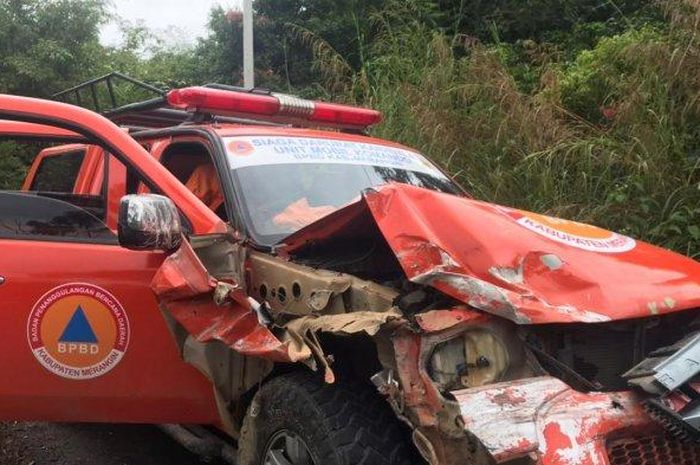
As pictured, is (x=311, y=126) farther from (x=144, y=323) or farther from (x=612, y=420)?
(x=612, y=420)

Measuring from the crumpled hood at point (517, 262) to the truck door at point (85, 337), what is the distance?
0.96 meters

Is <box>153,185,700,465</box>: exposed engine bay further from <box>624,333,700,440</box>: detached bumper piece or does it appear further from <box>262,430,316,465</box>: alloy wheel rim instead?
<box>262,430,316,465</box>: alloy wheel rim

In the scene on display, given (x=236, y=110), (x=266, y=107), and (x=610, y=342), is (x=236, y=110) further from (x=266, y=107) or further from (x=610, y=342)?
(x=610, y=342)

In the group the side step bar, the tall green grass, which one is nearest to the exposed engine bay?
the side step bar

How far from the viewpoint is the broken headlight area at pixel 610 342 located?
2.40 meters

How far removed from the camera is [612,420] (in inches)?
77.2

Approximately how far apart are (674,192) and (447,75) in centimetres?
257

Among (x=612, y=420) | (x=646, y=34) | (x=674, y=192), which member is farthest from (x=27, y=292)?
(x=646, y=34)

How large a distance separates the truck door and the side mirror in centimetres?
44

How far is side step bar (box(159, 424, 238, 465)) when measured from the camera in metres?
3.32

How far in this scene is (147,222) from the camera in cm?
265

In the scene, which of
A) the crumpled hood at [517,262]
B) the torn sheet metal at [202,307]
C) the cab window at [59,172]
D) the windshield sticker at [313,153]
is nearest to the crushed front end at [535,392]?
the crumpled hood at [517,262]

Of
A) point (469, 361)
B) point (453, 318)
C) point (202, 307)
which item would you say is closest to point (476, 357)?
point (469, 361)

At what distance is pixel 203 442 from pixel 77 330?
81cm
